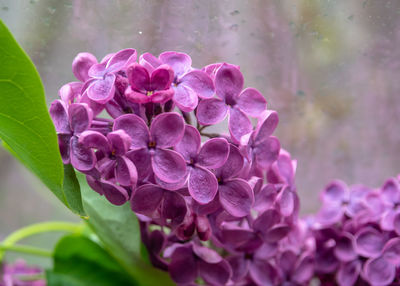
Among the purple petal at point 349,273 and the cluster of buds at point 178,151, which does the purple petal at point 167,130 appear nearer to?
the cluster of buds at point 178,151

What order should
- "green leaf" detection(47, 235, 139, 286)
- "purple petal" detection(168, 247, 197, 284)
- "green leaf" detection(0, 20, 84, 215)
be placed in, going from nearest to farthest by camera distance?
"green leaf" detection(0, 20, 84, 215), "purple petal" detection(168, 247, 197, 284), "green leaf" detection(47, 235, 139, 286)

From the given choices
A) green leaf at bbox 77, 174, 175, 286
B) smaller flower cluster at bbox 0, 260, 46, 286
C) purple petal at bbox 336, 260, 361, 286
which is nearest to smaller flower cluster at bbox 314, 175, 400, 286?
purple petal at bbox 336, 260, 361, 286

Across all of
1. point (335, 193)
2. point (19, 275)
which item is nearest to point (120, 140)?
point (335, 193)

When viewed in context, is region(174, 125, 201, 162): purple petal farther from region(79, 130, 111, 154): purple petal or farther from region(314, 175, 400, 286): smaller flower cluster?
region(314, 175, 400, 286): smaller flower cluster

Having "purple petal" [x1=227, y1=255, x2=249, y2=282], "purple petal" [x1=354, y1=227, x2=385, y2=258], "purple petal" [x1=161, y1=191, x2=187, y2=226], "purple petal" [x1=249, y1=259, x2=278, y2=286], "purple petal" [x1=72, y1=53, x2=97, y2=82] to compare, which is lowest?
"purple petal" [x1=249, y1=259, x2=278, y2=286]

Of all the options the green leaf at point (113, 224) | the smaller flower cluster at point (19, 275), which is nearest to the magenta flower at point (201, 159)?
the green leaf at point (113, 224)

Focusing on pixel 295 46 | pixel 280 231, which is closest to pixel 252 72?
pixel 295 46

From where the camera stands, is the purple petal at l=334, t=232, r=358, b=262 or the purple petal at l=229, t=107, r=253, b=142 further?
the purple petal at l=334, t=232, r=358, b=262
